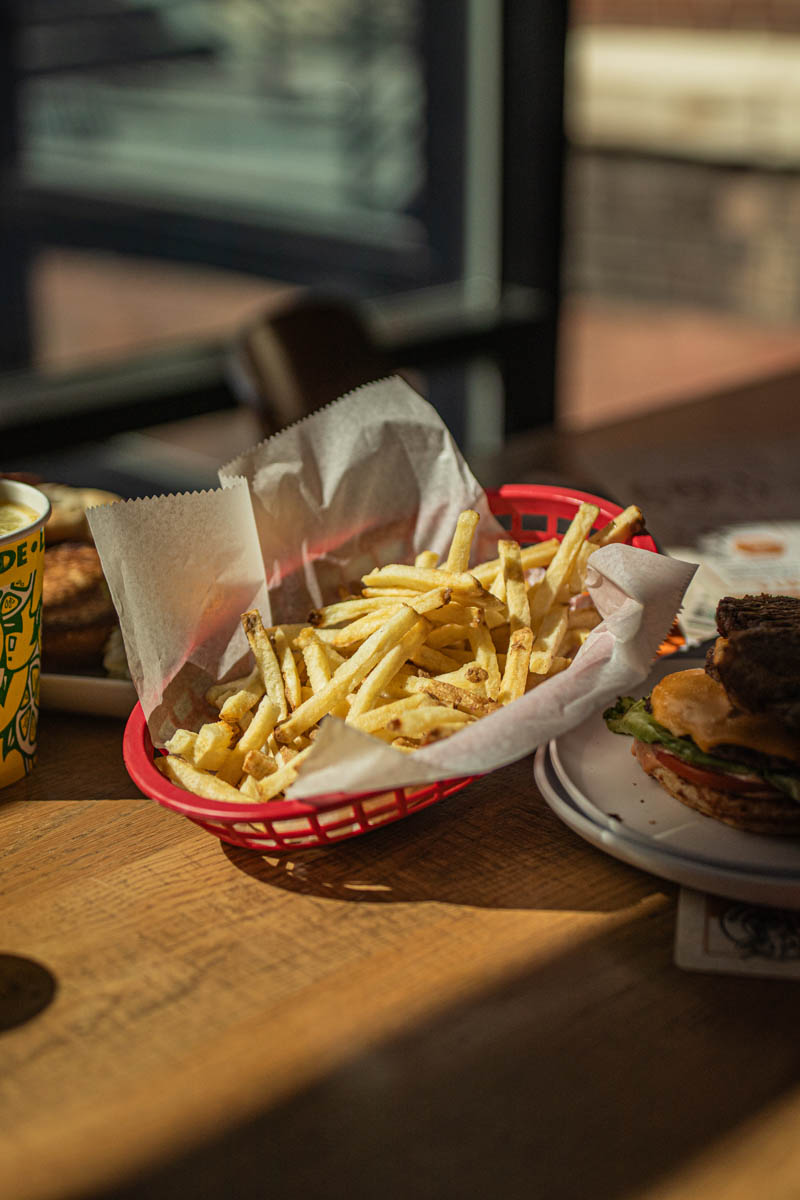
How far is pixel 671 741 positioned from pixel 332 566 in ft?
1.52

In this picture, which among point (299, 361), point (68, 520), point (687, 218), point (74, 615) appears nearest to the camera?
point (74, 615)

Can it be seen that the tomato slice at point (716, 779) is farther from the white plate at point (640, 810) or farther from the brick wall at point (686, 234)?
the brick wall at point (686, 234)

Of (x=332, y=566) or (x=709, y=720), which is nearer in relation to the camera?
(x=709, y=720)

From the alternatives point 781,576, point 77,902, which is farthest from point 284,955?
point 781,576

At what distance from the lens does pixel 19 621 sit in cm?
108

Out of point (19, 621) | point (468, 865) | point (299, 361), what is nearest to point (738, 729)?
point (468, 865)

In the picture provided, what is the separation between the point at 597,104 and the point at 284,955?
7650 mm

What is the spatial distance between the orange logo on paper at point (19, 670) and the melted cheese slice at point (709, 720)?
0.59 m

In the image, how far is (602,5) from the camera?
738cm

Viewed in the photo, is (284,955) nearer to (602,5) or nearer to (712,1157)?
(712,1157)

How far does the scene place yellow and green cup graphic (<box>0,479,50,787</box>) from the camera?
1.05 meters

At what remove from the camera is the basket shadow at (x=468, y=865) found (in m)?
0.94

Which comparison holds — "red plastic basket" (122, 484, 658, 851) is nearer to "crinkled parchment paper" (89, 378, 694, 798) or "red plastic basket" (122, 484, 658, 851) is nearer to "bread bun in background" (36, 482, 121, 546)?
"crinkled parchment paper" (89, 378, 694, 798)

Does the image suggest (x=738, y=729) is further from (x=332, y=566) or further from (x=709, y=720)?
(x=332, y=566)
